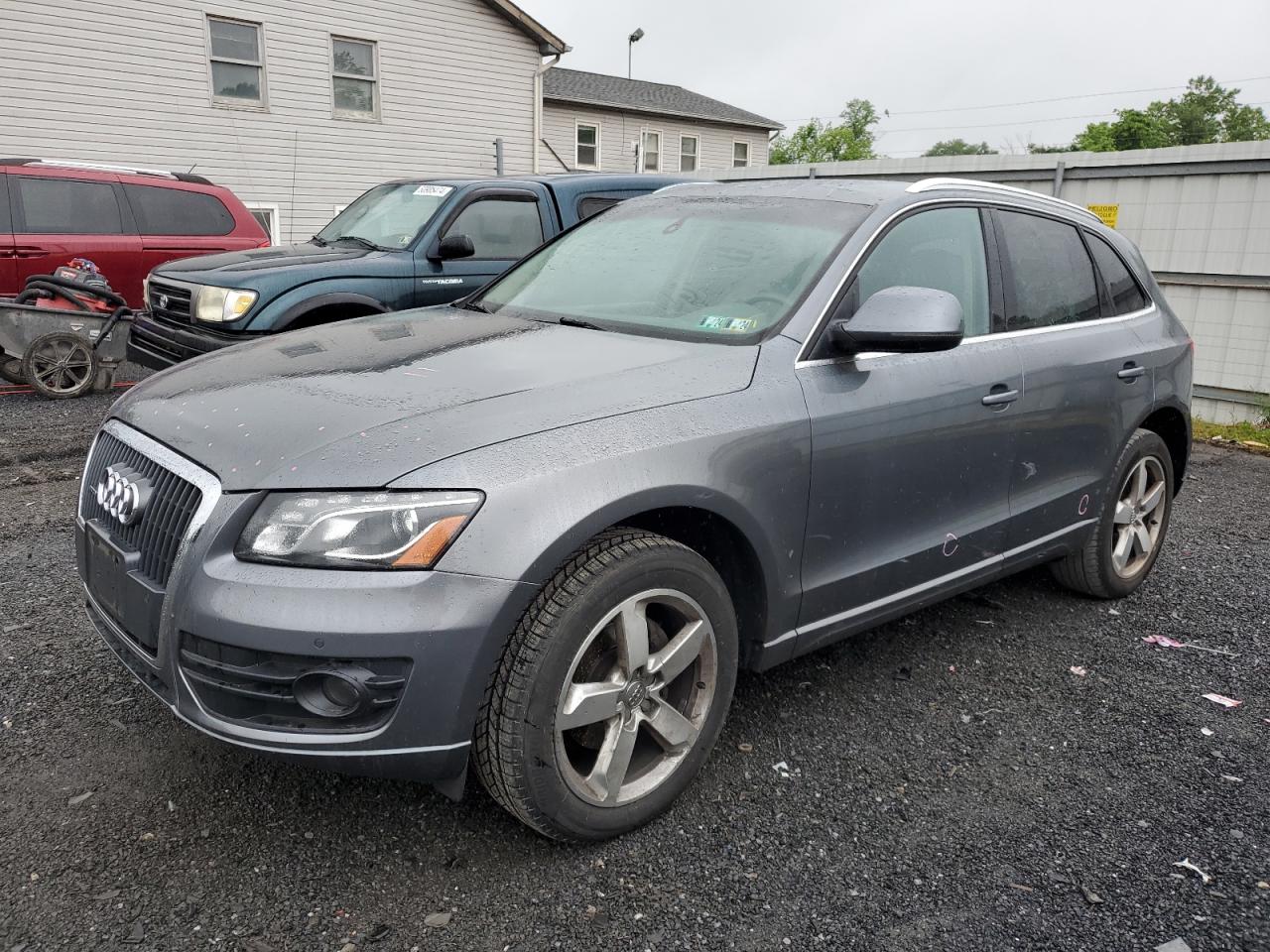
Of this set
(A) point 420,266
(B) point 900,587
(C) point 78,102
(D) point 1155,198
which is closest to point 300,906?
(B) point 900,587

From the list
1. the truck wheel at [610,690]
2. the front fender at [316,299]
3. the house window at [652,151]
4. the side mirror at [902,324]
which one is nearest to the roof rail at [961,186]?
the side mirror at [902,324]

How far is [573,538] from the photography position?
2262 mm

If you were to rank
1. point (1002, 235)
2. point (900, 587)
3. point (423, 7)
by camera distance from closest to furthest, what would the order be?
point (900, 587), point (1002, 235), point (423, 7)

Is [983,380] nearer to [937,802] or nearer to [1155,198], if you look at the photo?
[937,802]

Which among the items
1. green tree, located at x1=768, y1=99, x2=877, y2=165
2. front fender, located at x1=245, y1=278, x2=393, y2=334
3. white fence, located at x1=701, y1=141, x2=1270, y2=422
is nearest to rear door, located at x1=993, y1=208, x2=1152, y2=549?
front fender, located at x1=245, y1=278, x2=393, y2=334

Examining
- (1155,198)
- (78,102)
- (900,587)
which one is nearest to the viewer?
(900,587)

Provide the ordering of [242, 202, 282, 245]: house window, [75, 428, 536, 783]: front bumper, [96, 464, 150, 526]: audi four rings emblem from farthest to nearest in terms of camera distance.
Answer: [242, 202, 282, 245]: house window
[96, 464, 150, 526]: audi four rings emblem
[75, 428, 536, 783]: front bumper

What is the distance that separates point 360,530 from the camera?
2.12 m

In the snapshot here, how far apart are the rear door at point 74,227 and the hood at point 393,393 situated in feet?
24.0

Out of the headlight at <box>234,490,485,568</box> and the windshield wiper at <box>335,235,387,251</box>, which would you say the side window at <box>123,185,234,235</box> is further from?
the headlight at <box>234,490,485,568</box>

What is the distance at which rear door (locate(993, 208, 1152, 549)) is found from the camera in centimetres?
356

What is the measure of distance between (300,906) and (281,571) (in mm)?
805

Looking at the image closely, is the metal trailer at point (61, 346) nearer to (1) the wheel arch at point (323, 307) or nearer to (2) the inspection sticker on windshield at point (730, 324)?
→ (1) the wheel arch at point (323, 307)

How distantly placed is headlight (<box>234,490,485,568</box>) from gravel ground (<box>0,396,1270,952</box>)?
0.83m
